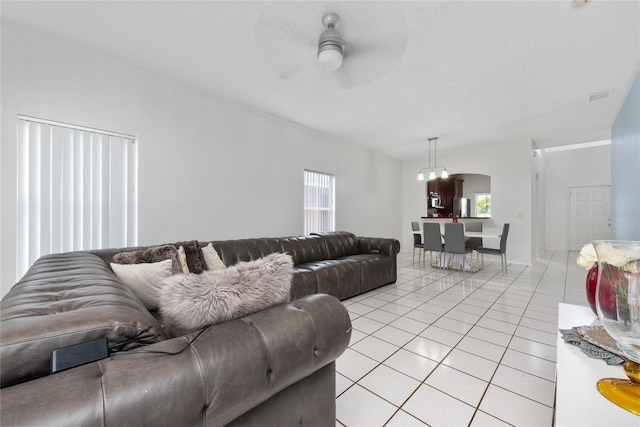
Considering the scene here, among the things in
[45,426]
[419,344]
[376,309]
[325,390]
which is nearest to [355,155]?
[376,309]

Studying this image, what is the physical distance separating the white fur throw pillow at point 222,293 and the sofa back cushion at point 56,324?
9 cm

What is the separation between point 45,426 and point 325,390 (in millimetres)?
1003

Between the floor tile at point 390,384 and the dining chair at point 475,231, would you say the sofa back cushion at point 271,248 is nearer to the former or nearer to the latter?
the floor tile at point 390,384

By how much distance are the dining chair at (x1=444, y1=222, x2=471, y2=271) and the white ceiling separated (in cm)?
197

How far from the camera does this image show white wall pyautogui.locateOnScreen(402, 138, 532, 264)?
5.69m

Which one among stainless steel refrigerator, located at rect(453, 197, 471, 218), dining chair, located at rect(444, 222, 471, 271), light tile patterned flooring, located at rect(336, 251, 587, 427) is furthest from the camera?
stainless steel refrigerator, located at rect(453, 197, 471, 218)

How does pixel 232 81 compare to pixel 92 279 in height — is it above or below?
above

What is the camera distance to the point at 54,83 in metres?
2.51

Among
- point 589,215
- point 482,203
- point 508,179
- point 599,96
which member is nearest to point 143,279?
point 599,96

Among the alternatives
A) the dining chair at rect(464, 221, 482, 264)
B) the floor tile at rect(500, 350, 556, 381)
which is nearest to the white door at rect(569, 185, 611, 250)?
the dining chair at rect(464, 221, 482, 264)

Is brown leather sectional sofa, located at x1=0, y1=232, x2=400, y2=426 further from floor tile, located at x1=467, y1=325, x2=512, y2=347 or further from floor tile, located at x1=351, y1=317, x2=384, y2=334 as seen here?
floor tile, located at x1=467, y1=325, x2=512, y2=347

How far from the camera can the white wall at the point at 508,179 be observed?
5.69 m

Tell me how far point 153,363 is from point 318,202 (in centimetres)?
474

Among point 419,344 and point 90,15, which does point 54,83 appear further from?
point 419,344
